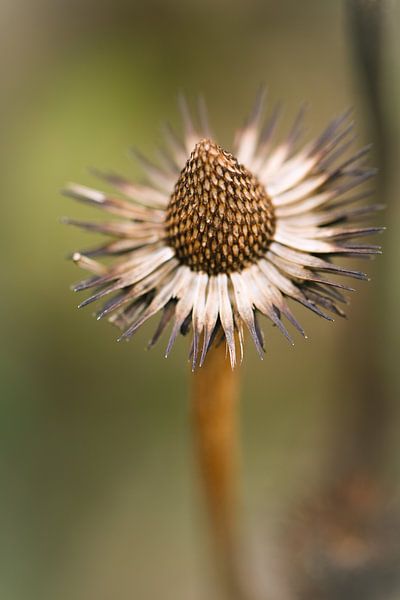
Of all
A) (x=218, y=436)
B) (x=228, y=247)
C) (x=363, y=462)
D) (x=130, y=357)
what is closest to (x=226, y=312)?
(x=228, y=247)

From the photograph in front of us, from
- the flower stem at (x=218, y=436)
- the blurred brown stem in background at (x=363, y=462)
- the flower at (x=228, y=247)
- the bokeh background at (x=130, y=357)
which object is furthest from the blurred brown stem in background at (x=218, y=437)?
the bokeh background at (x=130, y=357)

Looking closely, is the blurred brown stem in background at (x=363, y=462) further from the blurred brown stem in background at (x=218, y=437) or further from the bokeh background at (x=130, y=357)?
the blurred brown stem in background at (x=218, y=437)

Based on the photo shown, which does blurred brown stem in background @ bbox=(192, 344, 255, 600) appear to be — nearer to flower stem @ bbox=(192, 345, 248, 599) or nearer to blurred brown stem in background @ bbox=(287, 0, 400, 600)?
flower stem @ bbox=(192, 345, 248, 599)

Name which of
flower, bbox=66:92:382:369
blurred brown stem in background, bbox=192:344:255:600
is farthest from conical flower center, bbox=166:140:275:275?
blurred brown stem in background, bbox=192:344:255:600

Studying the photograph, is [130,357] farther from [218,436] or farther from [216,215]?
[216,215]

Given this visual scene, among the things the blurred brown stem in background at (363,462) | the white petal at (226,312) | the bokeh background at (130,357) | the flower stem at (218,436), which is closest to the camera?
the white petal at (226,312)

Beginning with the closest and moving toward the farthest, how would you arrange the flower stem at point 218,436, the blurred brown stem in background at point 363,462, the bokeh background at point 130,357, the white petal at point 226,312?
1. the white petal at point 226,312
2. the flower stem at point 218,436
3. the blurred brown stem in background at point 363,462
4. the bokeh background at point 130,357

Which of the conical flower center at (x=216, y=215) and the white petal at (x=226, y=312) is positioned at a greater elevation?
the conical flower center at (x=216, y=215)
